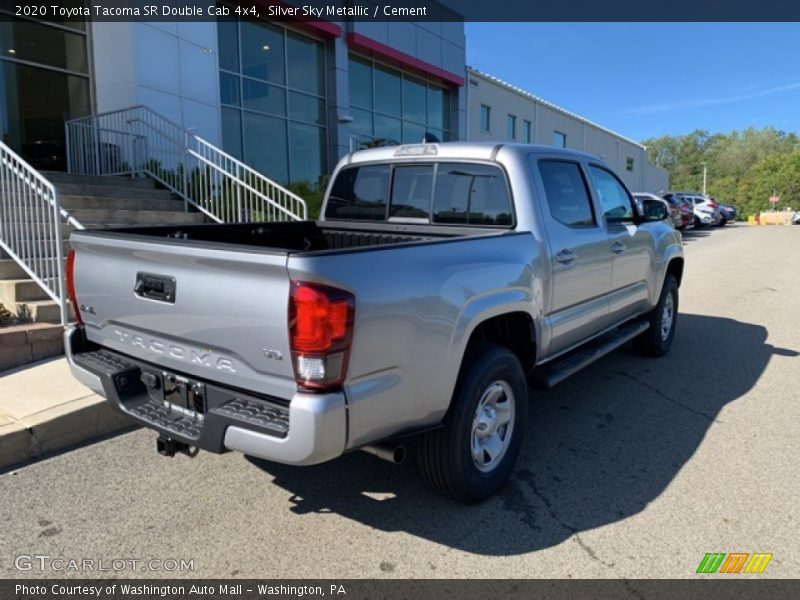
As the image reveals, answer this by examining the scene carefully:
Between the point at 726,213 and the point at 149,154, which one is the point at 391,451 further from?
the point at 726,213

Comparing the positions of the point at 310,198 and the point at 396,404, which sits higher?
the point at 310,198

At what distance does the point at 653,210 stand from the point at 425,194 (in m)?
2.43

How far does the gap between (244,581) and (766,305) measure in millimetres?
9094

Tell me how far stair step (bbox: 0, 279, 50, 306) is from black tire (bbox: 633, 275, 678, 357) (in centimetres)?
595

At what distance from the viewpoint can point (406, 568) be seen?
9.20ft

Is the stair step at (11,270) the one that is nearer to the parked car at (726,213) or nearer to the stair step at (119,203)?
the stair step at (119,203)

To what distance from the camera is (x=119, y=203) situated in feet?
30.0

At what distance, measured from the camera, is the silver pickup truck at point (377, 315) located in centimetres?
249

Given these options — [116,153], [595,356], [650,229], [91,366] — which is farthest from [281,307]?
A: [116,153]

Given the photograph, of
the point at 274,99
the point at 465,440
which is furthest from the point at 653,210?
the point at 274,99

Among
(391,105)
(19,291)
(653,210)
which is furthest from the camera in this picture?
(391,105)

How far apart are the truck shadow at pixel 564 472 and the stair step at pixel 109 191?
692 centimetres

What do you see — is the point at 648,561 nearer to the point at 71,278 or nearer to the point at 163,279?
Result: the point at 163,279

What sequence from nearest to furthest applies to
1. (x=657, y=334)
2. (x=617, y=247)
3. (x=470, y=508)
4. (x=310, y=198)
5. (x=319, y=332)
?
(x=319, y=332)
(x=470, y=508)
(x=617, y=247)
(x=657, y=334)
(x=310, y=198)
